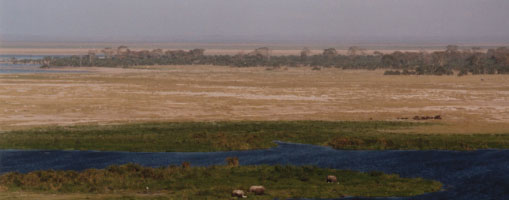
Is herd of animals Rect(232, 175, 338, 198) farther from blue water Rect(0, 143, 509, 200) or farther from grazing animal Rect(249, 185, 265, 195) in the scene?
blue water Rect(0, 143, 509, 200)

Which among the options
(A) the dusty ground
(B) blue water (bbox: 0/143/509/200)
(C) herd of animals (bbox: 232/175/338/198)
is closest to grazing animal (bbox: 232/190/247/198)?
(C) herd of animals (bbox: 232/175/338/198)

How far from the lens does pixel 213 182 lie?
1240 inches

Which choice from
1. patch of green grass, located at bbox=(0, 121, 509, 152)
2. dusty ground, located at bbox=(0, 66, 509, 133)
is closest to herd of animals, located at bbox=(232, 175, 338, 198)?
patch of green grass, located at bbox=(0, 121, 509, 152)

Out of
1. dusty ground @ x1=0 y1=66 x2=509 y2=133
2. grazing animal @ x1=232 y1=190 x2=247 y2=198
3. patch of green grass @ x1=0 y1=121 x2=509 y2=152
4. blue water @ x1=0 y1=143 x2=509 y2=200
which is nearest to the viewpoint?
grazing animal @ x1=232 y1=190 x2=247 y2=198

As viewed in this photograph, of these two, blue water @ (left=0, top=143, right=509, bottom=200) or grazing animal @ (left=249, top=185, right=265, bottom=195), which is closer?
grazing animal @ (left=249, top=185, right=265, bottom=195)

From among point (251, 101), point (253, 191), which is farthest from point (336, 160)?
point (251, 101)

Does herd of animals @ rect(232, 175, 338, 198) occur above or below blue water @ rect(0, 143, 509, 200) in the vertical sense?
above

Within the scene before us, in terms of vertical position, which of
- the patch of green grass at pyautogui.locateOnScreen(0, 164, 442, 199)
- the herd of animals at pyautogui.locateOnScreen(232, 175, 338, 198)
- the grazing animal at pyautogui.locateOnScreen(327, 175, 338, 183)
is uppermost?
the herd of animals at pyautogui.locateOnScreen(232, 175, 338, 198)

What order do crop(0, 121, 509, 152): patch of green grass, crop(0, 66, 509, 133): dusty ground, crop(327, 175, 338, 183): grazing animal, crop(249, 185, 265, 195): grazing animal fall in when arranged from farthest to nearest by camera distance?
crop(0, 66, 509, 133): dusty ground < crop(0, 121, 509, 152): patch of green grass < crop(327, 175, 338, 183): grazing animal < crop(249, 185, 265, 195): grazing animal

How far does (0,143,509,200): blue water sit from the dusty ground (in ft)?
34.2

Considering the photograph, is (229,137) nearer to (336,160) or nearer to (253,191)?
(336,160)

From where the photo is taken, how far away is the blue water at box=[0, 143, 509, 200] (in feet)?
108

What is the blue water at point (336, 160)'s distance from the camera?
108 ft

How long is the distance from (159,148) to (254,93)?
3575 cm
